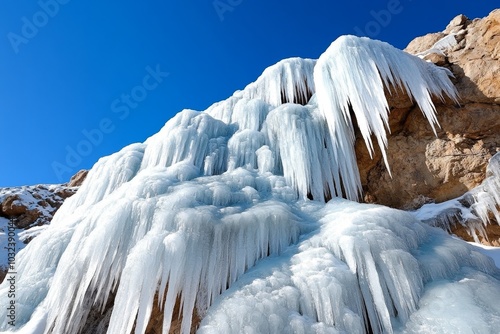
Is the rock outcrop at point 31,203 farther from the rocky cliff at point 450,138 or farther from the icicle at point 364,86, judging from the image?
the rocky cliff at point 450,138

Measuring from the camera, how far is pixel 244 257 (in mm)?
3516

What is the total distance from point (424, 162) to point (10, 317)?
7427 millimetres

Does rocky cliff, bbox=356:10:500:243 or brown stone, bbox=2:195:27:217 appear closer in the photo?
rocky cliff, bbox=356:10:500:243

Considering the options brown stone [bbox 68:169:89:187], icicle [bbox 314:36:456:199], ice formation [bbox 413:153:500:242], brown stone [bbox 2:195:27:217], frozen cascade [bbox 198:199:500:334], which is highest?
brown stone [bbox 68:169:89:187]

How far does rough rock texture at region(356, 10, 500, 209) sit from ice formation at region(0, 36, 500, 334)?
1.48 m

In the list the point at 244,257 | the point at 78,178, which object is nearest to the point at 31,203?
the point at 78,178

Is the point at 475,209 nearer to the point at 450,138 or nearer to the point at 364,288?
the point at 450,138

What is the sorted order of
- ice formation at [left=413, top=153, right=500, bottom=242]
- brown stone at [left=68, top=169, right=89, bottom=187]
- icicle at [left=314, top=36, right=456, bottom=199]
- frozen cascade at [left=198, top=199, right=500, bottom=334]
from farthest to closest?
1. brown stone at [left=68, top=169, right=89, bottom=187]
2. icicle at [left=314, top=36, right=456, bottom=199]
3. ice formation at [left=413, top=153, right=500, bottom=242]
4. frozen cascade at [left=198, top=199, right=500, bottom=334]

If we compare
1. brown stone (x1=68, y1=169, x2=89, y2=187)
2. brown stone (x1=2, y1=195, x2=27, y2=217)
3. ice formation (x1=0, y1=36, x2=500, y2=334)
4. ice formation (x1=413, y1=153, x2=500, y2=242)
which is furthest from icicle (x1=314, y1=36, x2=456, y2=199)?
brown stone (x1=68, y1=169, x2=89, y2=187)

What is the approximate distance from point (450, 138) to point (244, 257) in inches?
218

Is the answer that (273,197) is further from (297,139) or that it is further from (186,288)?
(186,288)

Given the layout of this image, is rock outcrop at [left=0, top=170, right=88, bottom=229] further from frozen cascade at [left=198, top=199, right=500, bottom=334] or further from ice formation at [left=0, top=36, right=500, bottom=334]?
frozen cascade at [left=198, top=199, right=500, bottom=334]

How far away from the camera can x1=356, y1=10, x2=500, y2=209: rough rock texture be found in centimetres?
642

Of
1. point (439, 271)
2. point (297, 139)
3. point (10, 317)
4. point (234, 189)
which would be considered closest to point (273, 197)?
point (234, 189)
